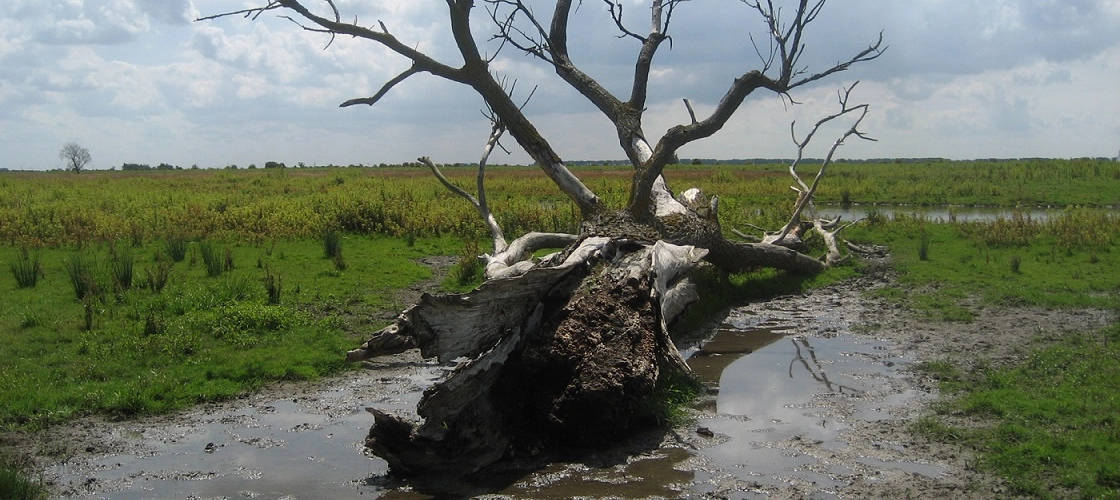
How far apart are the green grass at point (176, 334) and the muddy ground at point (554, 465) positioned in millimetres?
384

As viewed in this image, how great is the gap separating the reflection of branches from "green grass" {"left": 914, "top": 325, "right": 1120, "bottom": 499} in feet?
2.85

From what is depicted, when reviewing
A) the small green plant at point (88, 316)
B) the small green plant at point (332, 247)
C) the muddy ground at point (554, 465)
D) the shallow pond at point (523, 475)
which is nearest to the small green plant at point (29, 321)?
the small green plant at point (88, 316)

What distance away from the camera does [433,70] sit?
11445mm

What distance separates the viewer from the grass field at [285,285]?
746 centimetres

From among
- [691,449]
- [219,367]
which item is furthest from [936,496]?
[219,367]

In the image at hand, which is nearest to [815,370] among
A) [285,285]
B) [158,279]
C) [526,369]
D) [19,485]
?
[526,369]

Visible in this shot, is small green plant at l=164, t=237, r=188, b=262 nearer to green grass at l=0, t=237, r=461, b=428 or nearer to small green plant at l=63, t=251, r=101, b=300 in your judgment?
green grass at l=0, t=237, r=461, b=428

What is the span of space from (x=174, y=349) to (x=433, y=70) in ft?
16.1

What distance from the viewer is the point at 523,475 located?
5941 mm

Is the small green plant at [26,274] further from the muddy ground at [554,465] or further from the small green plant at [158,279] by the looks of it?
the muddy ground at [554,465]

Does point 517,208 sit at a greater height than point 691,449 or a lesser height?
greater

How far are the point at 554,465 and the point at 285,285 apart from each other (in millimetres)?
7095

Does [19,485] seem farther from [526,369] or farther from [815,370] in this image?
[815,370]

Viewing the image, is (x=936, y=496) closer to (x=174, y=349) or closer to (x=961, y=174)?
(x=174, y=349)
